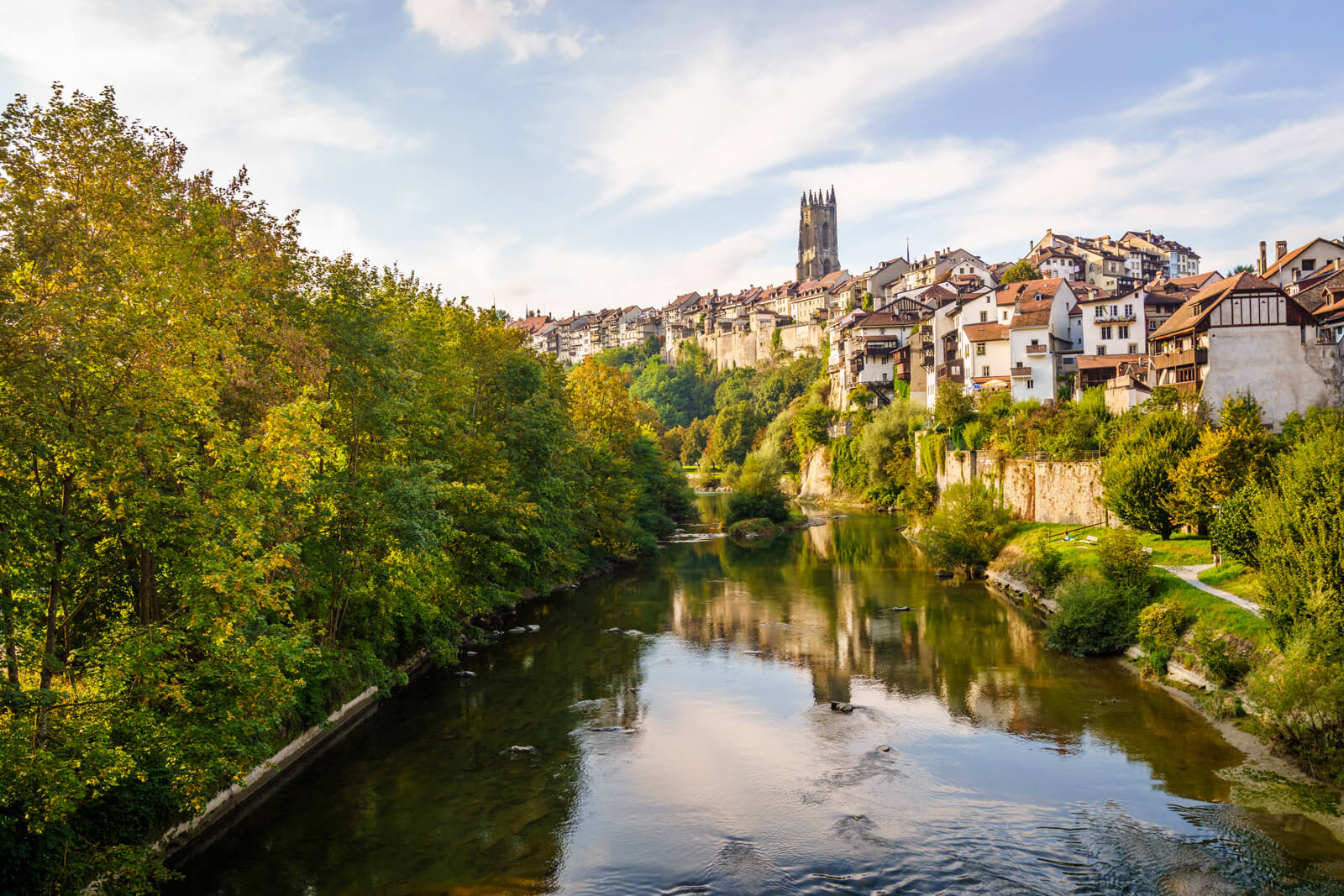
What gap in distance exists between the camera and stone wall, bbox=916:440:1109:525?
127ft

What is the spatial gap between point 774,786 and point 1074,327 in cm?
5026

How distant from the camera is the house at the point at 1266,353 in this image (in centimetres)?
3925

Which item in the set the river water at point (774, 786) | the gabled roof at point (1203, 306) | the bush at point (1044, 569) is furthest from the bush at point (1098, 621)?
the gabled roof at point (1203, 306)

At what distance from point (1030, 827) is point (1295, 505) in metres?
10.2

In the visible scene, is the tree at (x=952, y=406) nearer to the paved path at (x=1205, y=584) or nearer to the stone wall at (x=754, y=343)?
the paved path at (x=1205, y=584)

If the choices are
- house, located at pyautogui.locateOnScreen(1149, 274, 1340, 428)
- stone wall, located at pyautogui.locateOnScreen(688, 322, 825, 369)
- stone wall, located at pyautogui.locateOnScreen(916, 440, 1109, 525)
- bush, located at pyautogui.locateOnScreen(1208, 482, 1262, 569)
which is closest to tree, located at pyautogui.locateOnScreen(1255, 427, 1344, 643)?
bush, located at pyautogui.locateOnScreen(1208, 482, 1262, 569)

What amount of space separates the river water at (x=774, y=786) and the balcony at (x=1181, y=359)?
20135mm

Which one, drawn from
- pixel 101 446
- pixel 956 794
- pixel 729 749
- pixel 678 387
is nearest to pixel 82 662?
pixel 101 446

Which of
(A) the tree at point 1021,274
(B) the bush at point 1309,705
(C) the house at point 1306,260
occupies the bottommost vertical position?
(B) the bush at point 1309,705

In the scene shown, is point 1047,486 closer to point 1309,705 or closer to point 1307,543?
point 1307,543

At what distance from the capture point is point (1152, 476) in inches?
1198

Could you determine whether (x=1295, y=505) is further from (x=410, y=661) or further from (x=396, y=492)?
(x=410, y=661)

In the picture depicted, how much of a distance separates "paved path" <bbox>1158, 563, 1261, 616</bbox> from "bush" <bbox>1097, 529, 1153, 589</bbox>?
0.99 m

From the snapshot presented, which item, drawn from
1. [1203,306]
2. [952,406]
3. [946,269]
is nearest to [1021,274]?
[946,269]
